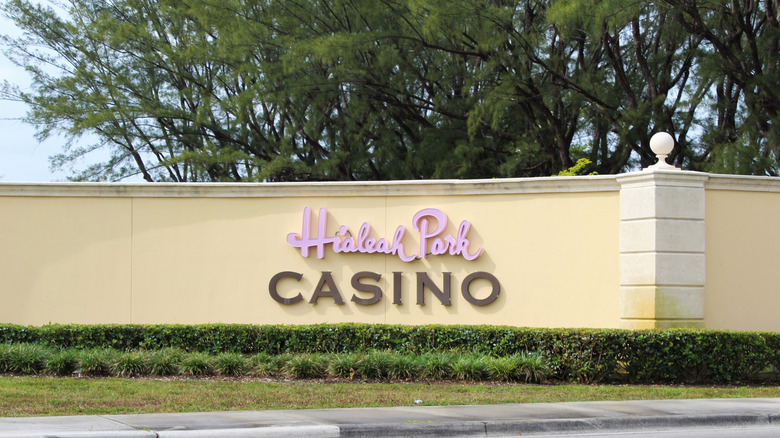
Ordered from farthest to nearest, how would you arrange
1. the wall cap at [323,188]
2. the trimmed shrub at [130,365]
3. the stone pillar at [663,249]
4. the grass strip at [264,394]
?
the wall cap at [323,188] → the stone pillar at [663,249] → the trimmed shrub at [130,365] → the grass strip at [264,394]

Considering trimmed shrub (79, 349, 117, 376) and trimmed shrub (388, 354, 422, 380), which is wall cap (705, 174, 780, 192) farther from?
trimmed shrub (79, 349, 117, 376)

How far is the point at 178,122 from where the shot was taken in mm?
31828

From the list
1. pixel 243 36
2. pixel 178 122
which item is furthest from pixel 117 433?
pixel 178 122

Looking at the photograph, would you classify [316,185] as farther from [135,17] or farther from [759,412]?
[135,17]

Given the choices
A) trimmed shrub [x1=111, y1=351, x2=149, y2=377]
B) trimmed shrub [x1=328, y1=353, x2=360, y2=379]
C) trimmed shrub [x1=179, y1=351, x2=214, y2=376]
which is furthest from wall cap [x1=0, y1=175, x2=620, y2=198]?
trimmed shrub [x1=111, y1=351, x2=149, y2=377]

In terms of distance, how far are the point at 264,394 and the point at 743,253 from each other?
871 cm

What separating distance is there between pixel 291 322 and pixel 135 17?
19.4 metres

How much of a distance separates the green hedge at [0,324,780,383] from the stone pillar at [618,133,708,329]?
2.53 feet

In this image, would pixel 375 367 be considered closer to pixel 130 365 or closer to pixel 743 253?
pixel 130 365

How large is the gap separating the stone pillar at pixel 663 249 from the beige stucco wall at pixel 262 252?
23.3 inches

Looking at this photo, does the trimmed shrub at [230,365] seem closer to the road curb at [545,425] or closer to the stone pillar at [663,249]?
the road curb at [545,425]

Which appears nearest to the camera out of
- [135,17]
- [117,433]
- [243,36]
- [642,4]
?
[117,433]

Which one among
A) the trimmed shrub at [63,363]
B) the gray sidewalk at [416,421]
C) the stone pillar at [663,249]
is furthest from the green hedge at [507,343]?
the gray sidewalk at [416,421]

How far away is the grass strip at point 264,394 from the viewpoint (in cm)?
1038
